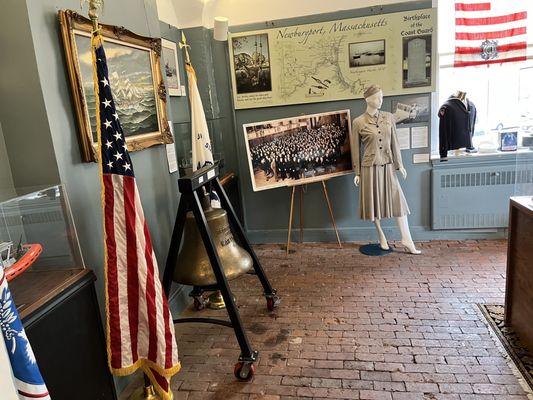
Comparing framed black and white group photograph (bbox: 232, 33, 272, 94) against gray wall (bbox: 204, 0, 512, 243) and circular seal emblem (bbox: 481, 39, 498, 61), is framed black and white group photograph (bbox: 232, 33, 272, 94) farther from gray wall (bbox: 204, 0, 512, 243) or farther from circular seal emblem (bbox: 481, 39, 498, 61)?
circular seal emblem (bbox: 481, 39, 498, 61)

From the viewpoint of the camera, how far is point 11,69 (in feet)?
5.84

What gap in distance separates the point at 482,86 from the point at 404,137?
1.01 metres

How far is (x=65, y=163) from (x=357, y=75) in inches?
119

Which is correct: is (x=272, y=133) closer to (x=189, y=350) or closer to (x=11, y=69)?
(x=189, y=350)

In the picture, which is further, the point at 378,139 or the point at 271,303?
the point at 378,139

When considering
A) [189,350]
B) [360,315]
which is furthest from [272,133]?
[189,350]

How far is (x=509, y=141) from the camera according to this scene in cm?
400

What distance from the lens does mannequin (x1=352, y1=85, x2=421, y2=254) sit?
3.69m

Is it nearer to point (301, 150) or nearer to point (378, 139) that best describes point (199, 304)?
point (301, 150)

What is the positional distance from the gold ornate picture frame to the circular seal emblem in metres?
3.18

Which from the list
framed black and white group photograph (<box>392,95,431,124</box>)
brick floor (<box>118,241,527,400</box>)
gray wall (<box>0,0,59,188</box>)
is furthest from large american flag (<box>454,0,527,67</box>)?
gray wall (<box>0,0,59,188</box>)

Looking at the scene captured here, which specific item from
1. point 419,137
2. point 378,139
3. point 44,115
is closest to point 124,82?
point 44,115

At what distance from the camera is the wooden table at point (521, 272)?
7.48 feet

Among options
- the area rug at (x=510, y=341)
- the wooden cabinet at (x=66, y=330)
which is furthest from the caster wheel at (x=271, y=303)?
the area rug at (x=510, y=341)
